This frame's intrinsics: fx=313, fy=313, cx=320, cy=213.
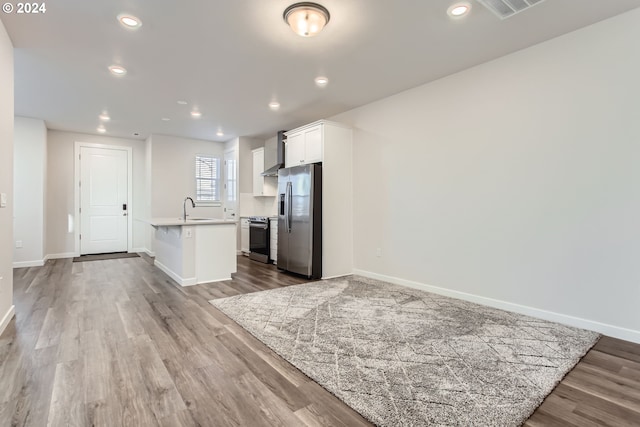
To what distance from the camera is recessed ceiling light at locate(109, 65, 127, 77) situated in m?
3.54

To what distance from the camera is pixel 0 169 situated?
2707mm

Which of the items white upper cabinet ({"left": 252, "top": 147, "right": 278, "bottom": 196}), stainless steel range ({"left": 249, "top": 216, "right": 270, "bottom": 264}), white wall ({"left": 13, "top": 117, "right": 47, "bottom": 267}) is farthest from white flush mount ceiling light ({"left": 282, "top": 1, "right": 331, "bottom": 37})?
white wall ({"left": 13, "top": 117, "right": 47, "bottom": 267})

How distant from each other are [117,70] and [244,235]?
4.28 meters

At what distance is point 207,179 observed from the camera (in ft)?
25.2

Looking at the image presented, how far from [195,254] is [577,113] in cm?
467

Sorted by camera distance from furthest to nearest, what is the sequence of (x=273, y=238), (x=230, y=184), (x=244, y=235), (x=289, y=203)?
(x=230, y=184), (x=244, y=235), (x=273, y=238), (x=289, y=203)

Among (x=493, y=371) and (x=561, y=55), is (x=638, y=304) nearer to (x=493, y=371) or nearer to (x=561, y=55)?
(x=493, y=371)

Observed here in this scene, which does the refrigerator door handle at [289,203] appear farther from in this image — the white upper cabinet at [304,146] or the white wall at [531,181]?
the white wall at [531,181]

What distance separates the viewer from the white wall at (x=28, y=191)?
5.68 meters

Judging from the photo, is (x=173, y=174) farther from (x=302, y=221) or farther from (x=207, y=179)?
(x=302, y=221)

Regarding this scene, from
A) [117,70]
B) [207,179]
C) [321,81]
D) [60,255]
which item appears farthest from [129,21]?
[60,255]

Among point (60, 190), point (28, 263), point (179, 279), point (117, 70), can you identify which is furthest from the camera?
point (60, 190)

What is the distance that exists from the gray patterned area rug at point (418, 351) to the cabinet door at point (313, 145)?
2244 millimetres

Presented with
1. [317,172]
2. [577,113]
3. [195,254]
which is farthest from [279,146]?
[577,113]
